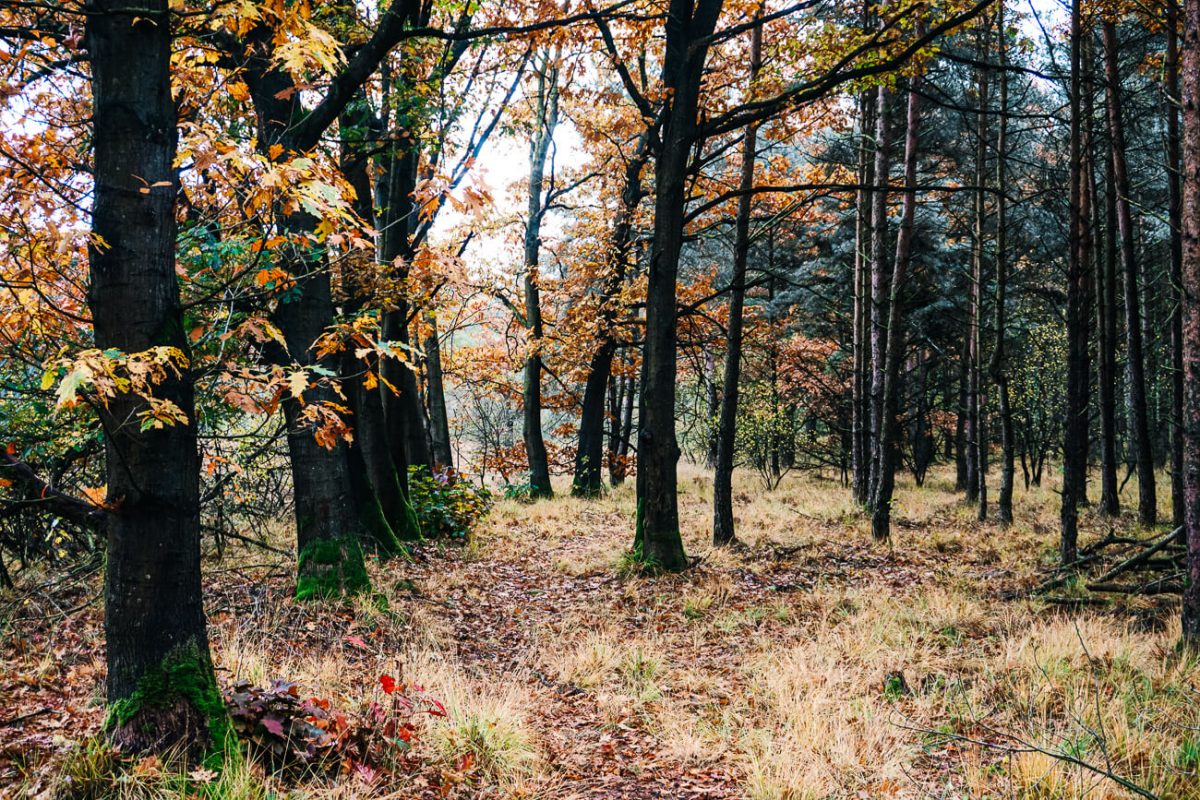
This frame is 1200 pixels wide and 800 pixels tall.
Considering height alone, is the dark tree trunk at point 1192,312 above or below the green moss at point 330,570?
above

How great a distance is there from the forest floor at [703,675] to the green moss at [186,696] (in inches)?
8.8

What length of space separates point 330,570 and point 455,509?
386cm

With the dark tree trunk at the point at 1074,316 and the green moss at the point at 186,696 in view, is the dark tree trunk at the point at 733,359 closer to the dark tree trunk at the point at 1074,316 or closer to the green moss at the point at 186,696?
the dark tree trunk at the point at 1074,316

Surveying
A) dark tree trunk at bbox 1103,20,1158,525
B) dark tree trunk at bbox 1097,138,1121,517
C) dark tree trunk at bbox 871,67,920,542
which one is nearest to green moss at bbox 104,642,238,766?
dark tree trunk at bbox 871,67,920,542

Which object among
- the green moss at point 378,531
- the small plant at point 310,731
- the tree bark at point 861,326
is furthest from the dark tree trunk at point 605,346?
the small plant at point 310,731

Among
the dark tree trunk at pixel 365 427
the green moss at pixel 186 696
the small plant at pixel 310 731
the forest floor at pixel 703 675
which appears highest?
the dark tree trunk at pixel 365 427

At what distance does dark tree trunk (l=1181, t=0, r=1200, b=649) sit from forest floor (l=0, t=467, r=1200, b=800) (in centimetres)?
54

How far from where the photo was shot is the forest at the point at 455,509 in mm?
2871

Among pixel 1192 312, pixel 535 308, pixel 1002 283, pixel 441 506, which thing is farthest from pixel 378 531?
pixel 1002 283

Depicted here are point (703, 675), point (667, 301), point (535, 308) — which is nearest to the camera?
point (703, 675)

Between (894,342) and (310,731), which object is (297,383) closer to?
(310,731)

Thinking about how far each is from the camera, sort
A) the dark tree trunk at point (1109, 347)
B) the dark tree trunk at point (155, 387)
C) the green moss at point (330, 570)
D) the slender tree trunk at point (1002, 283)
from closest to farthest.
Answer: the dark tree trunk at point (155, 387) < the green moss at point (330, 570) < the slender tree trunk at point (1002, 283) < the dark tree trunk at point (1109, 347)

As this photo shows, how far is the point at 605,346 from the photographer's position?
15.6 meters

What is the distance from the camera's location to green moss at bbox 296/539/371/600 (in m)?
6.30
